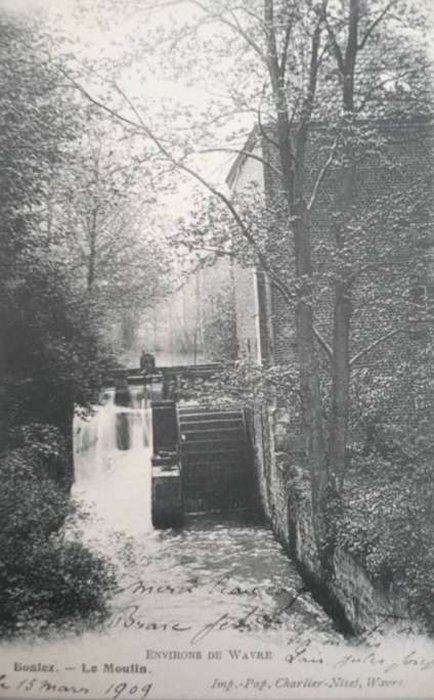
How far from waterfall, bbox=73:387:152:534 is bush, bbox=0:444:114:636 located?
1611 millimetres

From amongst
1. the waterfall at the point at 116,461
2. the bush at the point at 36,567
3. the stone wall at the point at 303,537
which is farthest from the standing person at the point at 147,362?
the bush at the point at 36,567

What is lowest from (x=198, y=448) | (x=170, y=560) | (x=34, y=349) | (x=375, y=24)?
(x=170, y=560)

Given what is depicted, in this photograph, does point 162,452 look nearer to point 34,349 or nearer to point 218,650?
point 34,349

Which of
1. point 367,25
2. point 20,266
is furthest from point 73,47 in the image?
point 367,25

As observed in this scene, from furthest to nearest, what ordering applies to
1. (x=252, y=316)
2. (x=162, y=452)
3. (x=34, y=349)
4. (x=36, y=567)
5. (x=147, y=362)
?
(x=162, y=452)
(x=147, y=362)
(x=252, y=316)
(x=34, y=349)
(x=36, y=567)

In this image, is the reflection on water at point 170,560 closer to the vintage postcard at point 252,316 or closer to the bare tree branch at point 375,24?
the vintage postcard at point 252,316

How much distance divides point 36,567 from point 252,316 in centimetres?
487

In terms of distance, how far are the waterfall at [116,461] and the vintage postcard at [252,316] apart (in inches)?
5.8

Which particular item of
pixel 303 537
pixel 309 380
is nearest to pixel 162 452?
pixel 303 537

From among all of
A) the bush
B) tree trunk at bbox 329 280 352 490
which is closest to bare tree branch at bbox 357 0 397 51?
tree trunk at bbox 329 280 352 490

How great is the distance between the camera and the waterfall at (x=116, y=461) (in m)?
8.55

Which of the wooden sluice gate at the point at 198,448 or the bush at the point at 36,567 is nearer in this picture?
the bush at the point at 36,567

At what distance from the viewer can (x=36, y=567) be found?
208 inches

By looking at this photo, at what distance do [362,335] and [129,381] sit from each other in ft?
12.4
